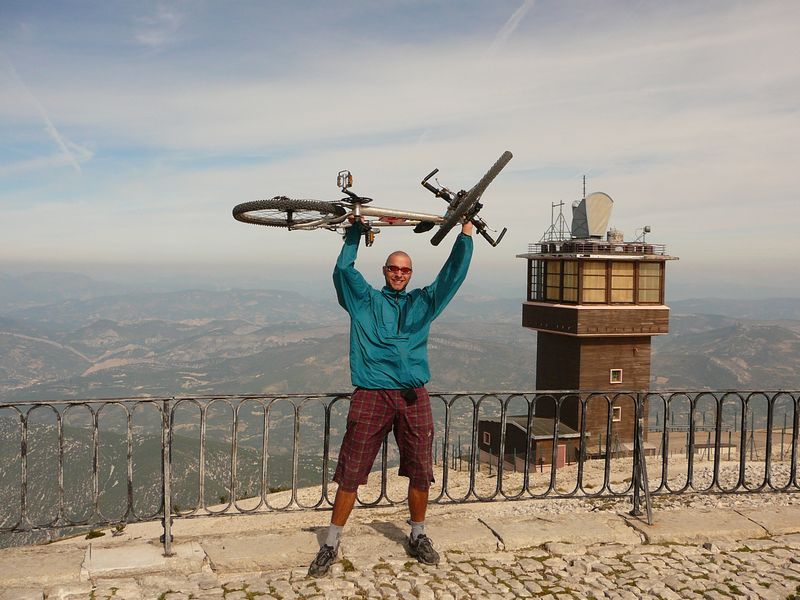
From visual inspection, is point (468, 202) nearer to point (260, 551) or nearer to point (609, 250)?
point (260, 551)

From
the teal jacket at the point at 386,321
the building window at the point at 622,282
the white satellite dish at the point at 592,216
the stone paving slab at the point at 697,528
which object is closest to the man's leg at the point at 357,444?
the teal jacket at the point at 386,321

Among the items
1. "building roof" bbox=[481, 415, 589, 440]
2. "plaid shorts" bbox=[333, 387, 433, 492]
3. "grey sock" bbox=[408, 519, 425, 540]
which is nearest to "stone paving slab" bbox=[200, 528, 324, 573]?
"plaid shorts" bbox=[333, 387, 433, 492]

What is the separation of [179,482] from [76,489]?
3178 cm

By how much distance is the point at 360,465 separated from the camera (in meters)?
5.94

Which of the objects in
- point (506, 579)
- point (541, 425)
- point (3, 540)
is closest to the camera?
point (506, 579)

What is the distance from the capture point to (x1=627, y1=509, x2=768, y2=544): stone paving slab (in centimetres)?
667

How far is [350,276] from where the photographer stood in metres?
5.88

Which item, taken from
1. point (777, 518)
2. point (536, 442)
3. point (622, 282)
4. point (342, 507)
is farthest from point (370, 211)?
point (622, 282)

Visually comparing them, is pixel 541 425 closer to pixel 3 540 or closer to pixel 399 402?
pixel 399 402

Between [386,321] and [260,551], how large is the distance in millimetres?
2403

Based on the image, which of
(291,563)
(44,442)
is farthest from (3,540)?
(291,563)

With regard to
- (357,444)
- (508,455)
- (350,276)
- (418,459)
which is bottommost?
(508,455)

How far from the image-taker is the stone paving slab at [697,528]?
6.67 m

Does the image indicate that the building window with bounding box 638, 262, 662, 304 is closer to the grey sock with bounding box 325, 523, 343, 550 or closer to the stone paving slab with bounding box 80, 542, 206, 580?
the grey sock with bounding box 325, 523, 343, 550
